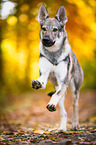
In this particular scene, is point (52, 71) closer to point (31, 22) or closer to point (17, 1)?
point (17, 1)

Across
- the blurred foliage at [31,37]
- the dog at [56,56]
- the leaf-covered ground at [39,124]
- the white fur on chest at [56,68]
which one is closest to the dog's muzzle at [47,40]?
the dog at [56,56]

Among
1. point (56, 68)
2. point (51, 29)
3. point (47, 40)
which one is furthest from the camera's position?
point (56, 68)

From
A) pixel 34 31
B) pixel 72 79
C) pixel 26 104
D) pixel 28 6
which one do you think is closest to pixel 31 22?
pixel 34 31

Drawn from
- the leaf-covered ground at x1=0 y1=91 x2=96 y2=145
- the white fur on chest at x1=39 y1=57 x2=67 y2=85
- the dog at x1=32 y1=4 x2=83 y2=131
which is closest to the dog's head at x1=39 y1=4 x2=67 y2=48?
the dog at x1=32 y1=4 x2=83 y2=131

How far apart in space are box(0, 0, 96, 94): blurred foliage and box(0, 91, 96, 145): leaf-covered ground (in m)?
1.74

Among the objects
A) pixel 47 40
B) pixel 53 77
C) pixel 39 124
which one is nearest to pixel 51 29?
pixel 47 40

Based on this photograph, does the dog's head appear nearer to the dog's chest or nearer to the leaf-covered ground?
the dog's chest

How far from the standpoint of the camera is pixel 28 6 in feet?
29.2

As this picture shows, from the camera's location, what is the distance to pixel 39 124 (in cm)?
738

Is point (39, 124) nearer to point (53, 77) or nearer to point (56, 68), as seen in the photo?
point (53, 77)

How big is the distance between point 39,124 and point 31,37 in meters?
6.40

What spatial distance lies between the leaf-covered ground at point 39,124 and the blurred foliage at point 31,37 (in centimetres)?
174

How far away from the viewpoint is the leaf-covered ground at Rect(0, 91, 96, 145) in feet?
13.3

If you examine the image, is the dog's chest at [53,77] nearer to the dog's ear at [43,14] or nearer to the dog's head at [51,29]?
the dog's head at [51,29]
